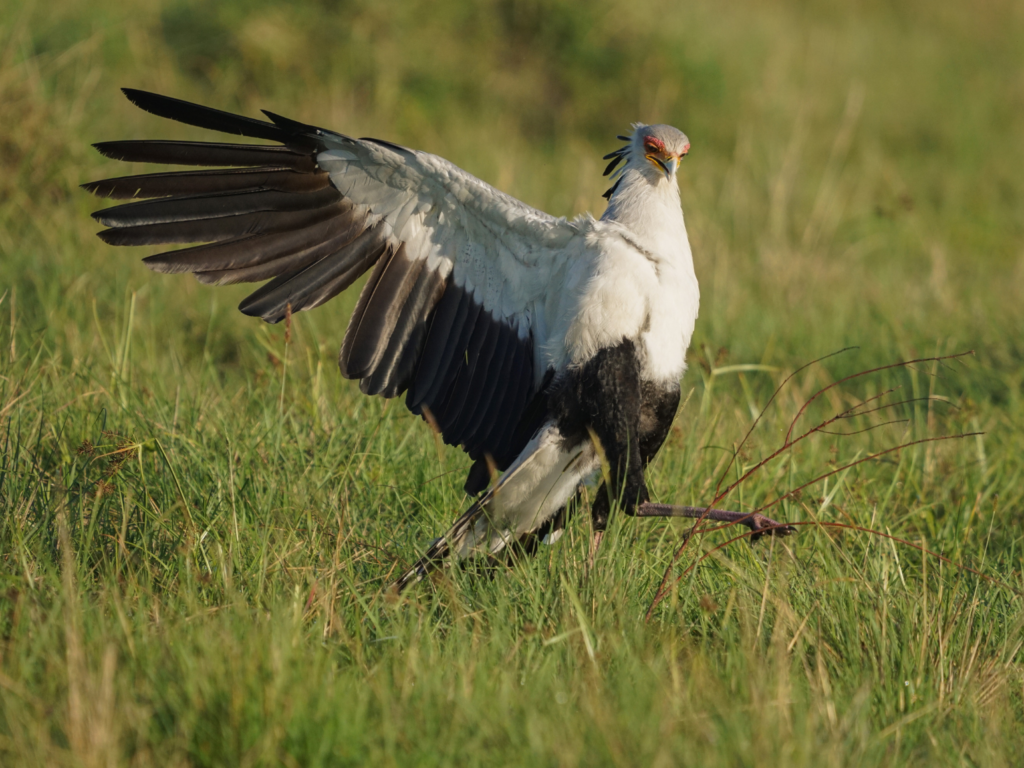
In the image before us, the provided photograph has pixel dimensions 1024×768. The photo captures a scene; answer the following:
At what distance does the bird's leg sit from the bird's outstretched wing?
0.46 m

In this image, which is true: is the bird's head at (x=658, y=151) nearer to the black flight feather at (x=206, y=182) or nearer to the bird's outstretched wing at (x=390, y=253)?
the bird's outstretched wing at (x=390, y=253)

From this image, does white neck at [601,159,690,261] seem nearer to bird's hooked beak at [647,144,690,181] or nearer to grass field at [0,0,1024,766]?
bird's hooked beak at [647,144,690,181]

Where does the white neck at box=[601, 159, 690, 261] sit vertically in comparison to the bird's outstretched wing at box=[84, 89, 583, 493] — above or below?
above

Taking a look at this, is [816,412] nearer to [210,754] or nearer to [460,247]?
[460,247]

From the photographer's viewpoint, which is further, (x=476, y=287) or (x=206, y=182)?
(x=476, y=287)

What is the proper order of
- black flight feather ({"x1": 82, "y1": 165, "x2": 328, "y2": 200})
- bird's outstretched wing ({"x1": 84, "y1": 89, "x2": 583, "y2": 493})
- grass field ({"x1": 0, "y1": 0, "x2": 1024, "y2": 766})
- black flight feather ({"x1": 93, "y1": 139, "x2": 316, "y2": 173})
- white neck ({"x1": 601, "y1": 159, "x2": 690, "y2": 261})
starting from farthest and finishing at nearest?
1. white neck ({"x1": 601, "y1": 159, "x2": 690, "y2": 261})
2. bird's outstretched wing ({"x1": 84, "y1": 89, "x2": 583, "y2": 493})
3. black flight feather ({"x1": 82, "y1": 165, "x2": 328, "y2": 200})
4. black flight feather ({"x1": 93, "y1": 139, "x2": 316, "y2": 173})
5. grass field ({"x1": 0, "y1": 0, "x2": 1024, "y2": 766})

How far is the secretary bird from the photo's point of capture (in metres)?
3.00

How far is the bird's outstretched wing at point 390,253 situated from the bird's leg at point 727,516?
46cm

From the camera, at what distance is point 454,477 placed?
3.46 m

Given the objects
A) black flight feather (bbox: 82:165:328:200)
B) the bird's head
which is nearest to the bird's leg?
the bird's head

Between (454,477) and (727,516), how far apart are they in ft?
3.20

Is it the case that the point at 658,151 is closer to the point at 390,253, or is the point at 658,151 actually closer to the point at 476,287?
the point at 476,287

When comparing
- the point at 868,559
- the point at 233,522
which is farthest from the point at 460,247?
the point at 868,559

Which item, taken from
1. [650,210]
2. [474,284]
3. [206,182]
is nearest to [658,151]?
[650,210]
